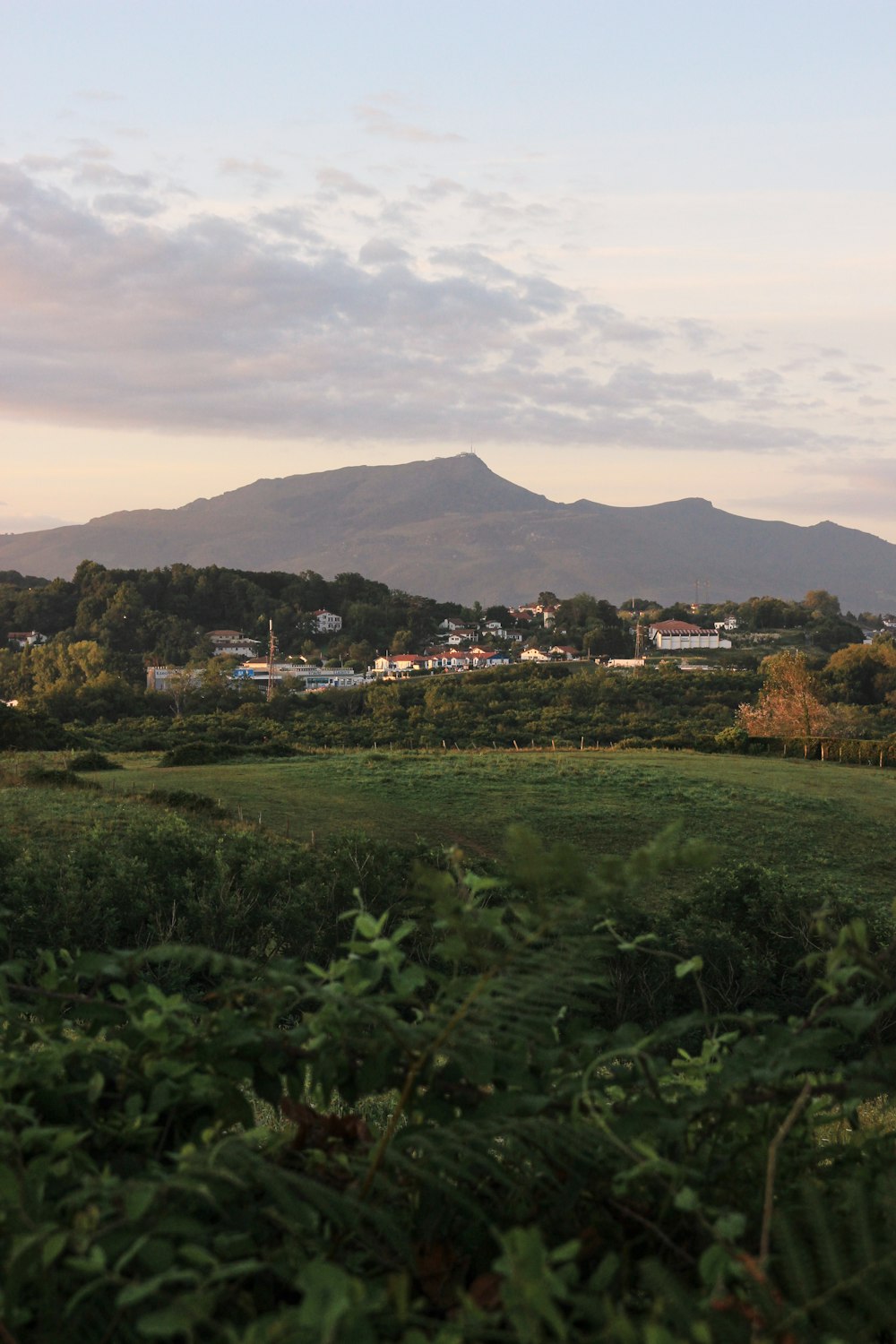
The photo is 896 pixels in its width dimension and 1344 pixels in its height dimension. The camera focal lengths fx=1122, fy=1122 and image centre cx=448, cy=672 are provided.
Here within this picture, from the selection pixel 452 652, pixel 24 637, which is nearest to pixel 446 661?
pixel 452 652

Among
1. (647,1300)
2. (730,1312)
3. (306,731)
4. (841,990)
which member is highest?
(841,990)

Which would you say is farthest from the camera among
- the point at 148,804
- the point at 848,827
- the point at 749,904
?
the point at 848,827

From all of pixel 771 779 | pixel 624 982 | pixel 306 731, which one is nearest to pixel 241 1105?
pixel 624 982

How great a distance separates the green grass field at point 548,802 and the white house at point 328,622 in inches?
2492

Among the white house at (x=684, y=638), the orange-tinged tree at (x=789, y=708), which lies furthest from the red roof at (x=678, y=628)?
the orange-tinged tree at (x=789, y=708)

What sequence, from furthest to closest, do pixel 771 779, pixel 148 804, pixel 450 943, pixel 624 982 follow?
pixel 771 779 → pixel 148 804 → pixel 624 982 → pixel 450 943

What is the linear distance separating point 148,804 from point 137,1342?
19478 mm

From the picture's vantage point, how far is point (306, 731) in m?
51.5

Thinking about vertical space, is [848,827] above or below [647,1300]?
below

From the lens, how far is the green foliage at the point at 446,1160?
3.13 ft

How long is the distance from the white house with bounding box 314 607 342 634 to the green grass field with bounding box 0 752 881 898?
63.3m

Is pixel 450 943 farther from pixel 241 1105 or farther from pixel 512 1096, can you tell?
pixel 241 1105

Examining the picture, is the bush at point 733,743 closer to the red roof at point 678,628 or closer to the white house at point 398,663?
the white house at point 398,663

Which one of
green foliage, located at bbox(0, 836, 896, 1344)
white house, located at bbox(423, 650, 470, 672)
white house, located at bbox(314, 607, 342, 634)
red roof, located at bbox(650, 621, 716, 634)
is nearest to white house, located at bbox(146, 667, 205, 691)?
white house, located at bbox(423, 650, 470, 672)
